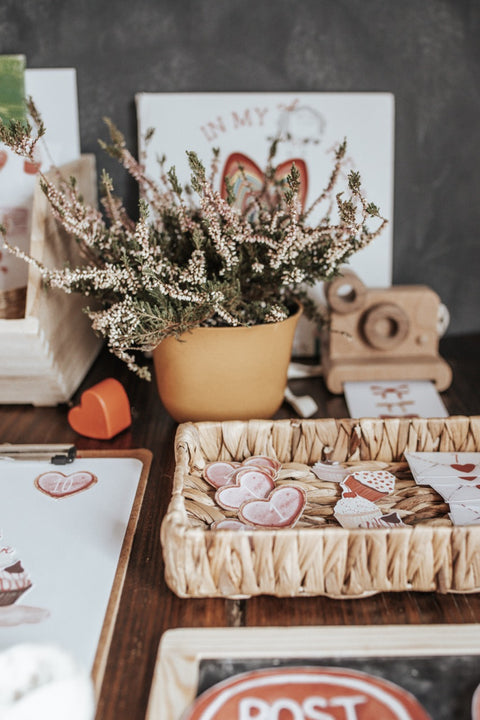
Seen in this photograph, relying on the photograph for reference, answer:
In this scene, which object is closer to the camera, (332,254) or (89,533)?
(89,533)

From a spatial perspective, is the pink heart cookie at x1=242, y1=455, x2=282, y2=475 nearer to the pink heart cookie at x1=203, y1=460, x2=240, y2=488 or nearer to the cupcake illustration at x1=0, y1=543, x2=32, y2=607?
the pink heart cookie at x1=203, y1=460, x2=240, y2=488

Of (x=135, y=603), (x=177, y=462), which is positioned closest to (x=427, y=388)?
(x=177, y=462)

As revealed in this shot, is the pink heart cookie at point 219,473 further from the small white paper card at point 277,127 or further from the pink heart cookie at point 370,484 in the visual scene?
the small white paper card at point 277,127

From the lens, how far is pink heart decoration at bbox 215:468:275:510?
702mm

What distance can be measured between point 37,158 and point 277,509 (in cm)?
78

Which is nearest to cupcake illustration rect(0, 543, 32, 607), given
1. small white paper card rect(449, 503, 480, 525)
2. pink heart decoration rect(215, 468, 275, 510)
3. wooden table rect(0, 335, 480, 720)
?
wooden table rect(0, 335, 480, 720)

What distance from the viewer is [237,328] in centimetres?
82

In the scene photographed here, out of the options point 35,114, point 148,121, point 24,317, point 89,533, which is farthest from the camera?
point 148,121

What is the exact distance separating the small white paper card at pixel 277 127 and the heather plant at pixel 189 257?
266 mm

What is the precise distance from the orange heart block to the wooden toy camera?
0.34 meters

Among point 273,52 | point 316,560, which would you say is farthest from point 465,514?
point 273,52

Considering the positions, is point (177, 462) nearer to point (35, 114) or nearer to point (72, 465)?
point (72, 465)

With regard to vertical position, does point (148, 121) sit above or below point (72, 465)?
above

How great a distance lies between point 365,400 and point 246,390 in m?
0.23
